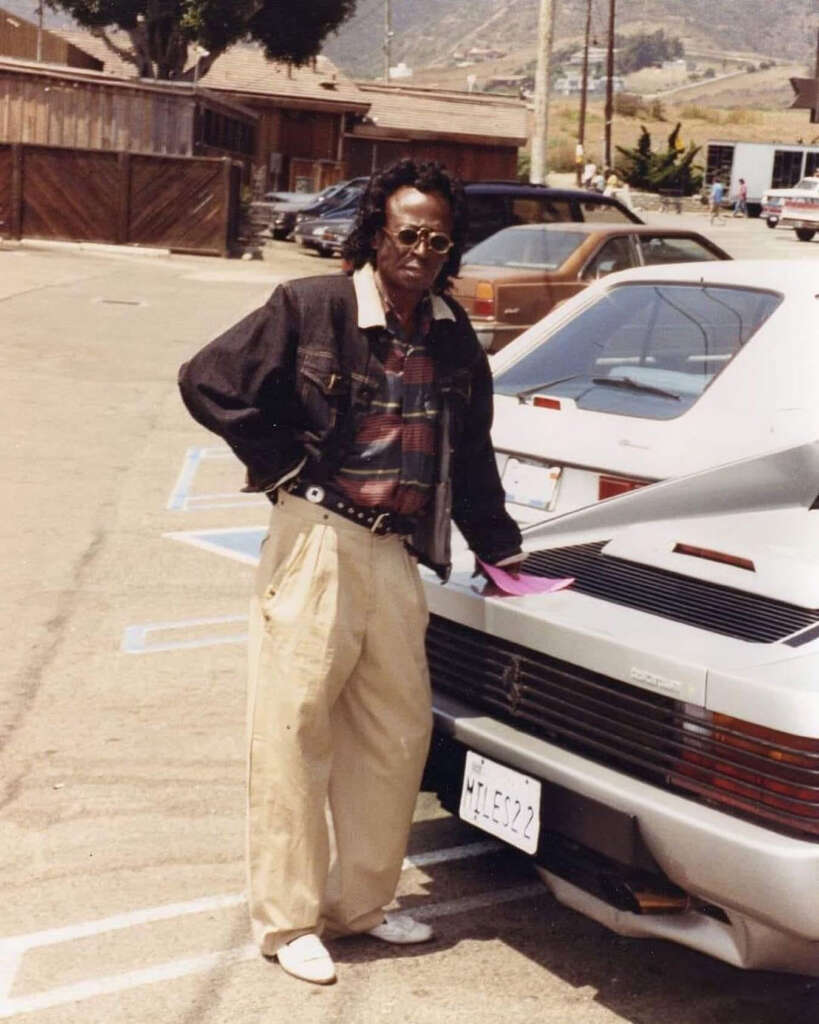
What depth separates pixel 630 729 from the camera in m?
3.61

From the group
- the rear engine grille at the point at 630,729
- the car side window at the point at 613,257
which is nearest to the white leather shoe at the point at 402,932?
the rear engine grille at the point at 630,729

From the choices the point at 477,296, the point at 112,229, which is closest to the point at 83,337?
the point at 477,296

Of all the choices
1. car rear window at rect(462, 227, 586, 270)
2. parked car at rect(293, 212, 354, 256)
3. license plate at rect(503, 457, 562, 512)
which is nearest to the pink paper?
license plate at rect(503, 457, 562, 512)

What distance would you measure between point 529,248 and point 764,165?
48.5 metres

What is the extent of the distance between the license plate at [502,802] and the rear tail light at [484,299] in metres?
10.3

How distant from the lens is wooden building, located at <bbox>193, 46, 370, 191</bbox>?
4956cm

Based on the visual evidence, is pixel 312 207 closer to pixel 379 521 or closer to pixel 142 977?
pixel 379 521

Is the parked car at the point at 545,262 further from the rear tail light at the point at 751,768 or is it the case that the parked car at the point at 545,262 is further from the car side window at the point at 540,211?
the rear tail light at the point at 751,768

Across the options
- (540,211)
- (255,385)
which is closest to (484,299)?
(540,211)

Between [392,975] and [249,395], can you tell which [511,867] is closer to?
[392,975]

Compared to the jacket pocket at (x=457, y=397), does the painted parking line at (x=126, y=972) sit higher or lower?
Result: lower

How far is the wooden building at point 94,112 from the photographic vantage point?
2855cm

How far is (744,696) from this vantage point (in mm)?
3344

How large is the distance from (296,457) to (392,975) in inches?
50.9
